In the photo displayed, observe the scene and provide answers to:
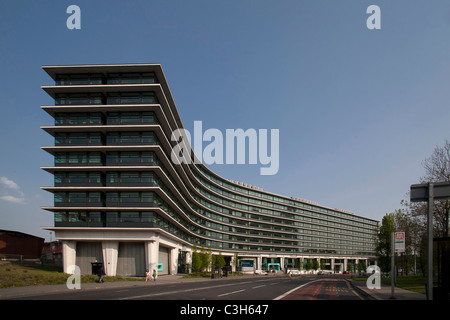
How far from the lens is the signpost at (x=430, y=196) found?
13891mm

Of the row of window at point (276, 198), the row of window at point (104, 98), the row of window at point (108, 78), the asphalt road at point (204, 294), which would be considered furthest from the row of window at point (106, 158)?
the row of window at point (276, 198)

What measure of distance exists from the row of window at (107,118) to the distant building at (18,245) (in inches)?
1307

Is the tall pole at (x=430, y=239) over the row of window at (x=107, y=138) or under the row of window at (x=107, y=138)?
under

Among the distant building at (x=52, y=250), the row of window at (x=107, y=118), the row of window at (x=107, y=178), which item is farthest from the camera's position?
the distant building at (x=52, y=250)

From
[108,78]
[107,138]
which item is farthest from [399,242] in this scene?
[108,78]

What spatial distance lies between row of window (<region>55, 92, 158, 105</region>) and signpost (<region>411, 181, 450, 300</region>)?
44.5 meters

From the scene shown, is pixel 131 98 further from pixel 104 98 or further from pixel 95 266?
pixel 95 266

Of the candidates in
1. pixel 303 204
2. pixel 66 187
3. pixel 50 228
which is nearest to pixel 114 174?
pixel 66 187

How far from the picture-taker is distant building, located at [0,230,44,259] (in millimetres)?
73875

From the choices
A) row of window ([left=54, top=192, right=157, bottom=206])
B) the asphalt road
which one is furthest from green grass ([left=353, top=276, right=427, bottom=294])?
row of window ([left=54, top=192, right=157, bottom=206])

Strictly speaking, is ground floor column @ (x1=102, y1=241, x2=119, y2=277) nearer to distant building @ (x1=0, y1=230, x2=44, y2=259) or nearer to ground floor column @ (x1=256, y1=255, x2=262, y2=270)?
distant building @ (x1=0, y1=230, x2=44, y2=259)

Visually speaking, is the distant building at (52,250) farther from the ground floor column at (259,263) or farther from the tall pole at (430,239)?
the tall pole at (430,239)

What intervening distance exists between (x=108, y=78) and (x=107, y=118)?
5945mm
